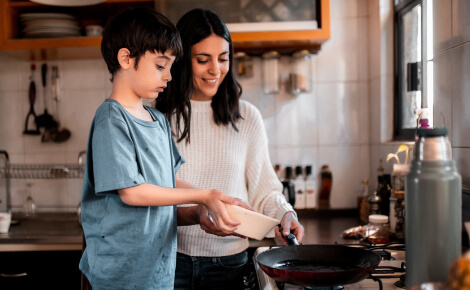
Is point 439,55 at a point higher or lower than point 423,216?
A: higher

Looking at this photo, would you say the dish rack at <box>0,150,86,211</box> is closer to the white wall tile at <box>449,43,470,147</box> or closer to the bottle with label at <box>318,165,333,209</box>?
the bottle with label at <box>318,165,333,209</box>

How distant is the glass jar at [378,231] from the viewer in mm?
1582

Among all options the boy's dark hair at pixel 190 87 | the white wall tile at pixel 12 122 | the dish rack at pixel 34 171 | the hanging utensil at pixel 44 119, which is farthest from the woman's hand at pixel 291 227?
the white wall tile at pixel 12 122

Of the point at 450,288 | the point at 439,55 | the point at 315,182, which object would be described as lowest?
the point at 315,182

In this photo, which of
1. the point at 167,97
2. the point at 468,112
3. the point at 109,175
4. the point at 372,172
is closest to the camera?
the point at 109,175

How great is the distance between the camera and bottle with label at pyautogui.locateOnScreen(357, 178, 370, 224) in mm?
2080

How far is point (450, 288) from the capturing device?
19.1 inches

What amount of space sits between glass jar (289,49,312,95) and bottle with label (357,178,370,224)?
0.55 metres

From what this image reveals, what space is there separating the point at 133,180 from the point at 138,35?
1.08 feet

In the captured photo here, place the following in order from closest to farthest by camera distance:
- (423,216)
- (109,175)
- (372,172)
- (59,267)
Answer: (423,216) → (109,175) → (59,267) → (372,172)

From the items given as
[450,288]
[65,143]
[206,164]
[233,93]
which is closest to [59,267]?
[65,143]

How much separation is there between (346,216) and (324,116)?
20.8 inches

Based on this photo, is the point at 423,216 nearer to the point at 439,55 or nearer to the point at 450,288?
the point at 450,288

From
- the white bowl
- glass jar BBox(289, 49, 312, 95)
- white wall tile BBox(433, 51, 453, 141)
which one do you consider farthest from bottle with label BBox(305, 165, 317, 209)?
the white bowl
